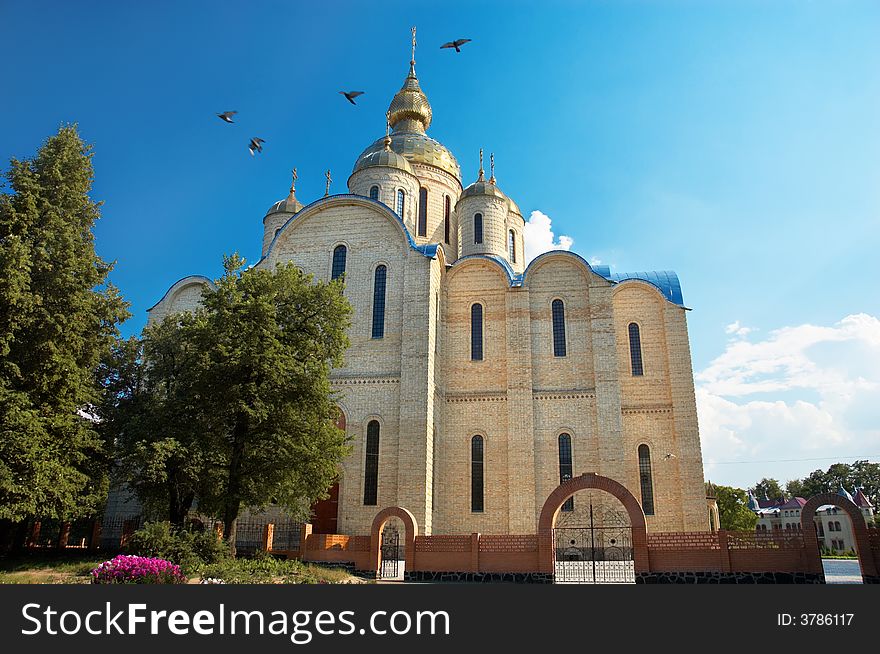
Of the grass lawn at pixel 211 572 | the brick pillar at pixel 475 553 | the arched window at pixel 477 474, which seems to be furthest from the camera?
the arched window at pixel 477 474

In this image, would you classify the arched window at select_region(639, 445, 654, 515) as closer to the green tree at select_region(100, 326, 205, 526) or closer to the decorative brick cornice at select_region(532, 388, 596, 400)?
the decorative brick cornice at select_region(532, 388, 596, 400)

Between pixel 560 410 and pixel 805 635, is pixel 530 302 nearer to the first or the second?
pixel 560 410

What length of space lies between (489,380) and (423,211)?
341 inches

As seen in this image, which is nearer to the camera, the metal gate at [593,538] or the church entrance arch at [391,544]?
the church entrance arch at [391,544]

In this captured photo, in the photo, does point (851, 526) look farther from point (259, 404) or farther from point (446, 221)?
point (446, 221)

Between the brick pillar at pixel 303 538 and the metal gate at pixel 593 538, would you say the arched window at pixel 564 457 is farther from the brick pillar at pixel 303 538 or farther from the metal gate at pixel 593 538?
the brick pillar at pixel 303 538

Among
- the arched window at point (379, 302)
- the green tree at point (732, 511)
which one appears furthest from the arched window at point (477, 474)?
the green tree at point (732, 511)

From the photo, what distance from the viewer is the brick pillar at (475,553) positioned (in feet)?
48.1

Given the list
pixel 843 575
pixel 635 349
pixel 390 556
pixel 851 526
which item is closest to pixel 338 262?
pixel 390 556

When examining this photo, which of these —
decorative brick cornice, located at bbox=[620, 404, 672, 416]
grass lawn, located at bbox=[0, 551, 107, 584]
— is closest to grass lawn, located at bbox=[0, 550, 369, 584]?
grass lawn, located at bbox=[0, 551, 107, 584]

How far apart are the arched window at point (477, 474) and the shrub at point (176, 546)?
835 cm

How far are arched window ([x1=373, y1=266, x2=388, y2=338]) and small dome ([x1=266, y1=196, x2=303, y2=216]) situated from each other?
24.2 feet

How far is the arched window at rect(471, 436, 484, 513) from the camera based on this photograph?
19555 millimetres

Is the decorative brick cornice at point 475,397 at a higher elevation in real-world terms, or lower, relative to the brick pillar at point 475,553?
higher
